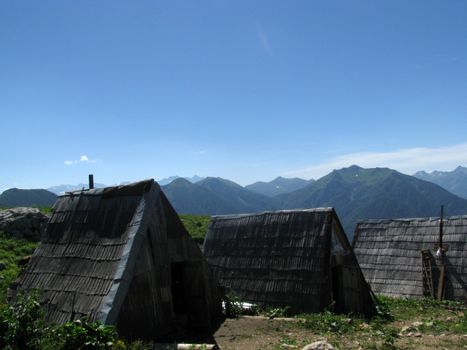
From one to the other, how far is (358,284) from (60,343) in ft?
40.2

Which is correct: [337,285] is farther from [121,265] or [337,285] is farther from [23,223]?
[23,223]

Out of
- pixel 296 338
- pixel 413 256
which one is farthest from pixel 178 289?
pixel 413 256

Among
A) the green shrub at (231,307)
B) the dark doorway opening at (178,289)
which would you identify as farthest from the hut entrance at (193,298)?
the green shrub at (231,307)

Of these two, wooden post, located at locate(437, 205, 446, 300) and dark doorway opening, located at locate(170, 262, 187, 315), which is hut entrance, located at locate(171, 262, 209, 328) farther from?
wooden post, located at locate(437, 205, 446, 300)

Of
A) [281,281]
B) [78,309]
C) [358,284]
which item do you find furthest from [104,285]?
[358,284]

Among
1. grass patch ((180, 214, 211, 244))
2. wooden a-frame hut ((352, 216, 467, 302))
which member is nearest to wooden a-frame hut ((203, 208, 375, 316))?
wooden a-frame hut ((352, 216, 467, 302))

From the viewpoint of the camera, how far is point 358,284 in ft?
54.9

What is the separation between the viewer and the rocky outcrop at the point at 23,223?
75.6 feet

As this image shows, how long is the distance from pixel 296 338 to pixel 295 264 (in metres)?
5.13

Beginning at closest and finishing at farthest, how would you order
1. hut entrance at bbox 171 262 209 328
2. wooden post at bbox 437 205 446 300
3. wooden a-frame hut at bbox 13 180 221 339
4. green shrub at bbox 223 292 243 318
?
wooden a-frame hut at bbox 13 180 221 339 < hut entrance at bbox 171 262 209 328 < green shrub at bbox 223 292 243 318 < wooden post at bbox 437 205 446 300

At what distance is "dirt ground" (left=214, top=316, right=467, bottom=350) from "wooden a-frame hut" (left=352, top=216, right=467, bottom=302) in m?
11.2

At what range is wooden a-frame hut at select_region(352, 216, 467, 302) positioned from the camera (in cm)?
2175

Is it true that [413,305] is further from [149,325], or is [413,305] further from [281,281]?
[149,325]

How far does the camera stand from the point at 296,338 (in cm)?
1072
